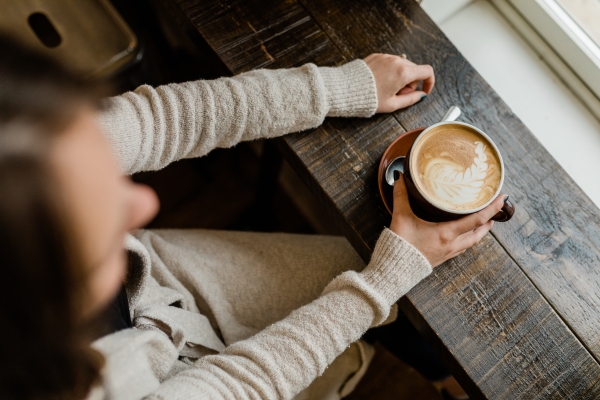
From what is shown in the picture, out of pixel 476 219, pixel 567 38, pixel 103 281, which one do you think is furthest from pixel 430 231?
pixel 567 38

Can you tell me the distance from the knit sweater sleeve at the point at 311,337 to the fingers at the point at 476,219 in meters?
0.07

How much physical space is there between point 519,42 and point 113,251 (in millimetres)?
947

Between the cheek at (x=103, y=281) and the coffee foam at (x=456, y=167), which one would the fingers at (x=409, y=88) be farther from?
the cheek at (x=103, y=281)

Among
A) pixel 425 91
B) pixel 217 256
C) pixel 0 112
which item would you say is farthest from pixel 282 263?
pixel 0 112

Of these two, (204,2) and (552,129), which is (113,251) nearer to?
(204,2)

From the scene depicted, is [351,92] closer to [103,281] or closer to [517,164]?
[517,164]

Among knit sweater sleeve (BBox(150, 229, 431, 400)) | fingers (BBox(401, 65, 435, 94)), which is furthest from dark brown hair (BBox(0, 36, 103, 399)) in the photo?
fingers (BBox(401, 65, 435, 94))

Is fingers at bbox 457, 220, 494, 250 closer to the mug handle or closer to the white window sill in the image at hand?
the mug handle

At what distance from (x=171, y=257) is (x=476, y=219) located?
1.80 feet

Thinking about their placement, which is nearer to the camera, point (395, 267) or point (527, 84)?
point (395, 267)

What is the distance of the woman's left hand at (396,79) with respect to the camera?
74cm

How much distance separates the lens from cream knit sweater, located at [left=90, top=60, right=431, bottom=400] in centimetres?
64

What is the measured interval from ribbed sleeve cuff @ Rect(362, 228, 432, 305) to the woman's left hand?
0.73 feet

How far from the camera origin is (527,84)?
0.97 m
